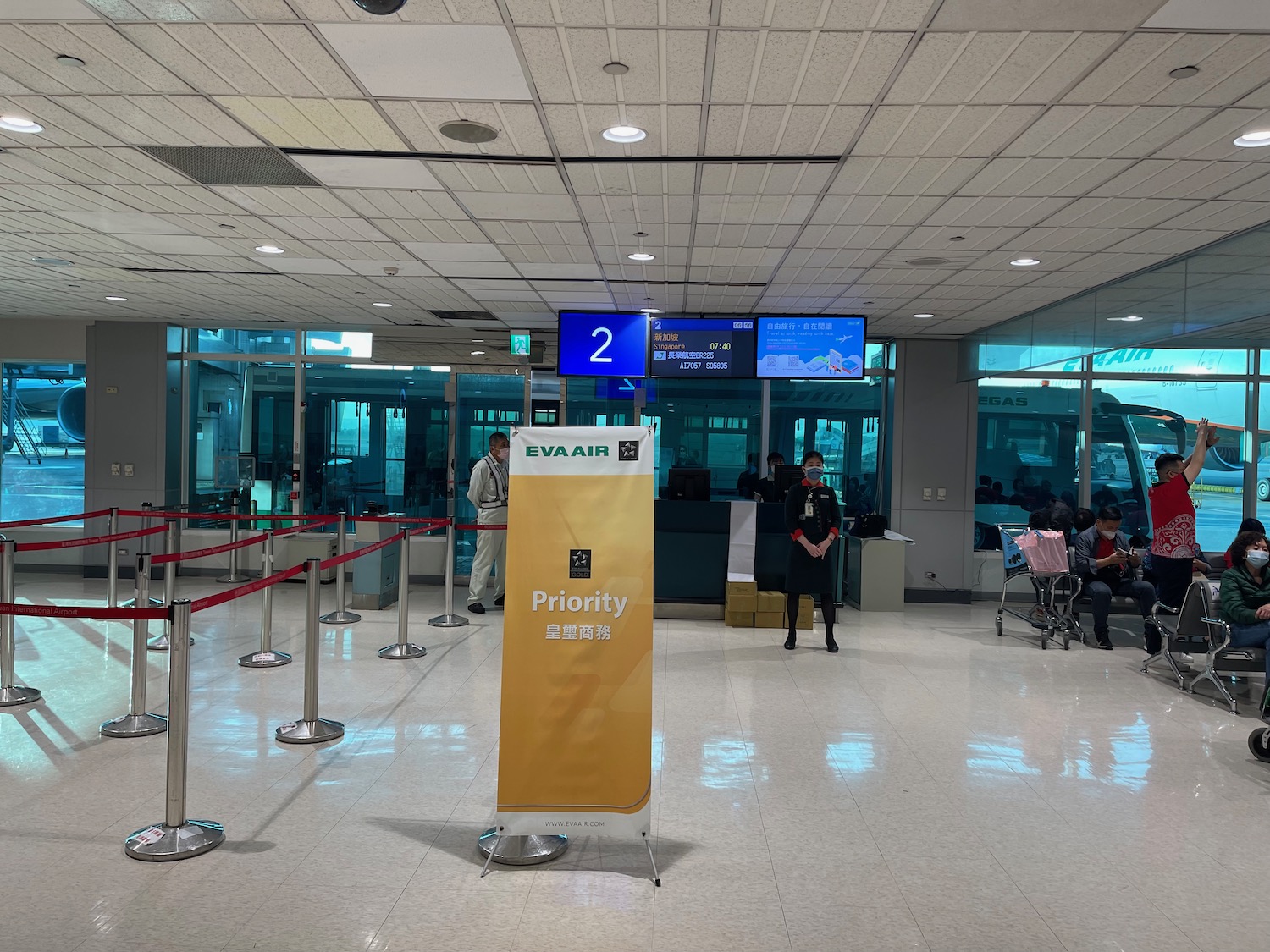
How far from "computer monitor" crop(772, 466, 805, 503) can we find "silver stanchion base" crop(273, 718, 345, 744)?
5407 millimetres

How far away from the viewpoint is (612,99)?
13.0 feet

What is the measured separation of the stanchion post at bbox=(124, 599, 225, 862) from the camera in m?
3.55

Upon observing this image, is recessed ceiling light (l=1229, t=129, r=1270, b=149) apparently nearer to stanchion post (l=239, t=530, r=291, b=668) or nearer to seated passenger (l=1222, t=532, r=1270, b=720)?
seated passenger (l=1222, t=532, r=1270, b=720)

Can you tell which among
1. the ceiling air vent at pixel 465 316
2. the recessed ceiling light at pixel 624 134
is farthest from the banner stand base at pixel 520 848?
the ceiling air vent at pixel 465 316

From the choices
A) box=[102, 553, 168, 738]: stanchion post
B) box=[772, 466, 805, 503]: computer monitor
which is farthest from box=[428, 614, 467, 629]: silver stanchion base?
box=[772, 466, 805, 503]: computer monitor

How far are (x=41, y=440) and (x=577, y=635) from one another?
11819 millimetres

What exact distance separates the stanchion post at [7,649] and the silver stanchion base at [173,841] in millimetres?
2655

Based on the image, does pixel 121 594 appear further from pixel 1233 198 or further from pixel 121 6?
pixel 1233 198

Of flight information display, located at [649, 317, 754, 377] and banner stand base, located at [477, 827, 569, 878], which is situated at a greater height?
flight information display, located at [649, 317, 754, 377]

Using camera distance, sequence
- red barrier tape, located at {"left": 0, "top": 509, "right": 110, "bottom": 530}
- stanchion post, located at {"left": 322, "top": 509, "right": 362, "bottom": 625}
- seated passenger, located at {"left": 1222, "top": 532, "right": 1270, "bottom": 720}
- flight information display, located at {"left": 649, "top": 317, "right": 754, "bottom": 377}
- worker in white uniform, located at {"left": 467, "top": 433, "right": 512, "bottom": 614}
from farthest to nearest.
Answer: worker in white uniform, located at {"left": 467, "top": 433, "right": 512, "bottom": 614}
flight information display, located at {"left": 649, "top": 317, "right": 754, "bottom": 377}
stanchion post, located at {"left": 322, "top": 509, "right": 362, "bottom": 625}
red barrier tape, located at {"left": 0, "top": 509, "right": 110, "bottom": 530}
seated passenger, located at {"left": 1222, "top": 532, "right": 1270, "bottom": 720}

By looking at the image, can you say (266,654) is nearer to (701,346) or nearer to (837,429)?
(701,346)

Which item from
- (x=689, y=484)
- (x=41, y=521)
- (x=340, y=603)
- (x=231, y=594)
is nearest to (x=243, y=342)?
(x=340, y=603)

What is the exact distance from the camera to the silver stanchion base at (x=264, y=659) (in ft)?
21.9

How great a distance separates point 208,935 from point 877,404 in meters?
10.1
